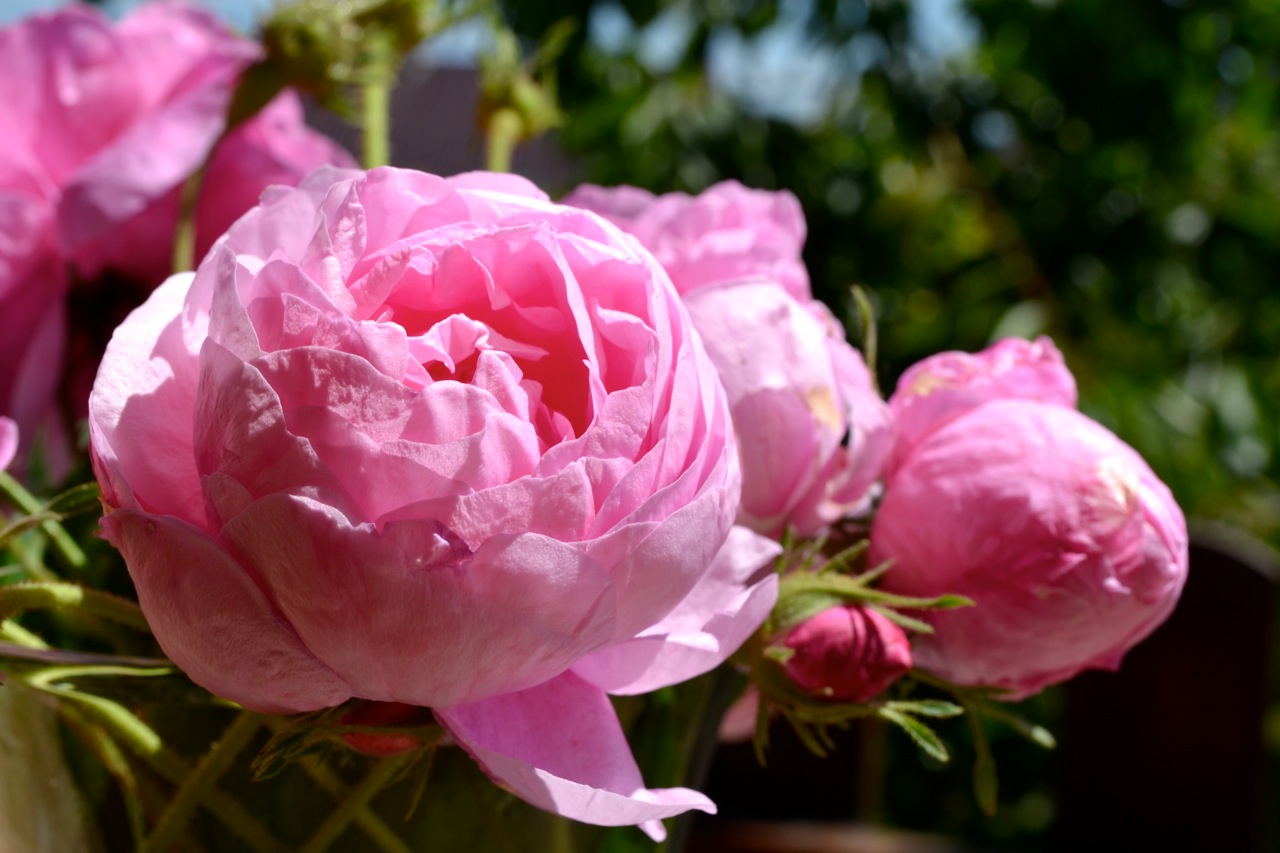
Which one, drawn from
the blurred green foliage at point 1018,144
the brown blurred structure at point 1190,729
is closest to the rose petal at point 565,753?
the brown blurred structure at point 1190,729

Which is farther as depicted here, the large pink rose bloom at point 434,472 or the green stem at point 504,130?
the green stem at point 504,130

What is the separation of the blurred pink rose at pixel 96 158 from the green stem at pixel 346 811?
4.7 inches

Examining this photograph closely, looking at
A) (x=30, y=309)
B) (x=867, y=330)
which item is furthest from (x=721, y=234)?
(x=30, y=309)

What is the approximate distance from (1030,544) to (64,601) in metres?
0.14

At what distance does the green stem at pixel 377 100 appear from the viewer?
0.82 ft

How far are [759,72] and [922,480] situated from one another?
3.04 feet

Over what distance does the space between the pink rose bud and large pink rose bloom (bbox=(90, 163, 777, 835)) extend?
2 cm

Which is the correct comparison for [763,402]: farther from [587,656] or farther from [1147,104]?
[1147,104]

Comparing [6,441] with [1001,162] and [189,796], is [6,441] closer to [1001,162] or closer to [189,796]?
[189,796]

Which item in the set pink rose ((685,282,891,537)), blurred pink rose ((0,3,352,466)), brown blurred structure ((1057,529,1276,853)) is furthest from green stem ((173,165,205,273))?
brown blurred structure ((1057,529,1276,853))

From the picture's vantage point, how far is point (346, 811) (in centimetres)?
17

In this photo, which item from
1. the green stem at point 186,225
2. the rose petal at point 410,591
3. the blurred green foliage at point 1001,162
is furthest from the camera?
the blurred green foliage at point 1001,162

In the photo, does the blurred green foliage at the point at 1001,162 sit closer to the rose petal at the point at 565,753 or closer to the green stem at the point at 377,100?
the green stem at the point at 377,100

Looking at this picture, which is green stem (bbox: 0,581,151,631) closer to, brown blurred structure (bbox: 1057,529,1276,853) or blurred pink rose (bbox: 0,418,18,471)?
blurred pink rose (bbox: 0,418,18,471)
